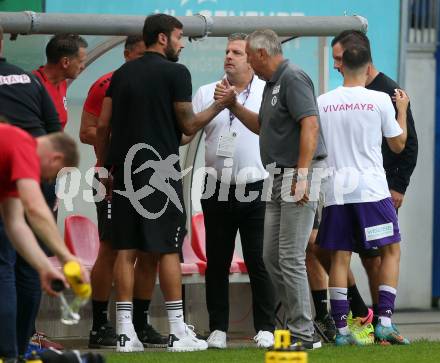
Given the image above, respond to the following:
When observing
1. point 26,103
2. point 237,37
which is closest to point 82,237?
point 237,37

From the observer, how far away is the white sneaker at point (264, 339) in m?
9.84

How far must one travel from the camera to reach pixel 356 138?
977 centimetres

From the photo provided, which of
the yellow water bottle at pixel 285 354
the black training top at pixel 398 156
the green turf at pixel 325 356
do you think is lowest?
the green turf at pixel 325 356

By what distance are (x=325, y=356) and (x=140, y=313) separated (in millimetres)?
1628

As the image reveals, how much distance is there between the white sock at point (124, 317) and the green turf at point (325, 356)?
0.23m

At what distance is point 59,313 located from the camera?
10.6m

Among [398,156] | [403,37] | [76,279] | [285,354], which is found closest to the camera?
[76,279]

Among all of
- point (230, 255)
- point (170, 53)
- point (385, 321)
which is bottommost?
point (385, 321)

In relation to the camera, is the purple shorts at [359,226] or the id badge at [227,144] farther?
the id badge at [227,144]

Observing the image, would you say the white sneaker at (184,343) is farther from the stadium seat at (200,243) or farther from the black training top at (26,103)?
the black training top at (26,103)

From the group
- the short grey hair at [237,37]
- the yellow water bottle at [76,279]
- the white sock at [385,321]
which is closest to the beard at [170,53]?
the short grey hair at [237,37]

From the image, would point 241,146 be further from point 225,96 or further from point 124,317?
point 124,317

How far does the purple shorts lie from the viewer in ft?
32.0

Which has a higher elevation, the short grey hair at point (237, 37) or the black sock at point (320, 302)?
the short grey hair at point (237, 37)
